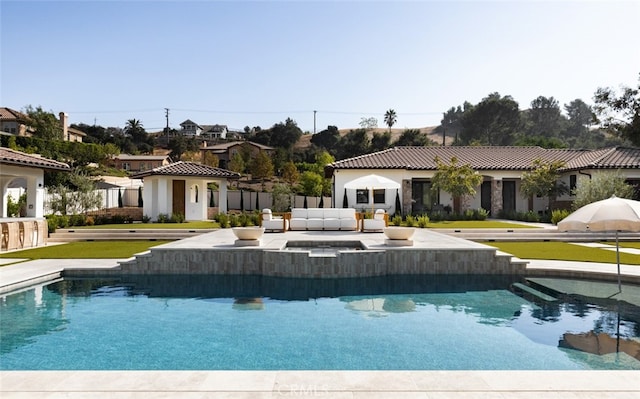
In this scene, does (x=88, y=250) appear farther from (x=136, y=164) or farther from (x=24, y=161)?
(x=136, y=164)

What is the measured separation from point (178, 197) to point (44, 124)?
37.8 meters

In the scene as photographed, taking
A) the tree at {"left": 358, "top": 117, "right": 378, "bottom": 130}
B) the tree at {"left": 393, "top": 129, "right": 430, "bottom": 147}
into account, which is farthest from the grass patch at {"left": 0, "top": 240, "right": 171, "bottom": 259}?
the tree at {"left": 358, "top": 117, "right": 378, "bottom": 130}

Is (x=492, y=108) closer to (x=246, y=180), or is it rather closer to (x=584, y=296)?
(x=246, y=180)

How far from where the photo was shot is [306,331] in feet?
22.9

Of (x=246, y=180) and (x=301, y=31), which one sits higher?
(x=301, y=31)

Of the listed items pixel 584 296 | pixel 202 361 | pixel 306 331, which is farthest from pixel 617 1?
pixel 202 361

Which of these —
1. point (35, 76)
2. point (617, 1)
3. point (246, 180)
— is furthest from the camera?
point (246, 180)

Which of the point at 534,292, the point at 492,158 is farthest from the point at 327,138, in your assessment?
the point at 534,292

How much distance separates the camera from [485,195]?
2964cm

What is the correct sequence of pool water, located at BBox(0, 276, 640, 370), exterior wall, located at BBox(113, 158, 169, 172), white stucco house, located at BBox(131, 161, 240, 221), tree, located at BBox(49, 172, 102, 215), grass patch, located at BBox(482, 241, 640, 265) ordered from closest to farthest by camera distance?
pool water, located at BBox(0, 276, 640, 370) < grass patch, located at BBox(482, 241, 640, 265) < tree, located at BBox(49, 172, 102, 215) < white stucco house, located at BBox(131, 161, 240, 221) < exterior wall, located at BBox(113, 158, 169, 172)

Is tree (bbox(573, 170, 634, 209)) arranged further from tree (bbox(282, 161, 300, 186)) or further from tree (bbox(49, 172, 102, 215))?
tree (bbox(282, 161, 300, 186))

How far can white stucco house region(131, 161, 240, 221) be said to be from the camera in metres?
25.0

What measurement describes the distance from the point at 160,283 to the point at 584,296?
953 centimetres
